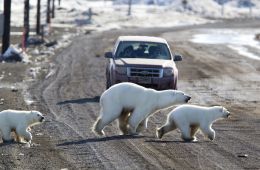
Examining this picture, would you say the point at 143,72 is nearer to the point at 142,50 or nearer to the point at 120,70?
the point at 120,70

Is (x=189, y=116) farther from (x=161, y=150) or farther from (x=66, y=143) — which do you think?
(x=66, y=143)

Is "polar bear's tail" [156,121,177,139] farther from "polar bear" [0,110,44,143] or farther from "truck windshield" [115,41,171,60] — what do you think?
"truck windshield" [115,41,171,60]

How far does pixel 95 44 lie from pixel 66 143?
1568 inches

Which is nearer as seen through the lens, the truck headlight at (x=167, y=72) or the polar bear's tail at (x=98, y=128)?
the polar bear's tail at (x=98, y=128)

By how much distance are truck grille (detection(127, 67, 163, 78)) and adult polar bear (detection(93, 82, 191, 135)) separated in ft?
22.1

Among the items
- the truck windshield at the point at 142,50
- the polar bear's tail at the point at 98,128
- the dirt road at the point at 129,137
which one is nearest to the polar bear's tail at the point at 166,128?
the dirt road at the point at 129,137

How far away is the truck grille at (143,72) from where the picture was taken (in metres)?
21.8

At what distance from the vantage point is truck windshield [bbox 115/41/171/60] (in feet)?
75.1

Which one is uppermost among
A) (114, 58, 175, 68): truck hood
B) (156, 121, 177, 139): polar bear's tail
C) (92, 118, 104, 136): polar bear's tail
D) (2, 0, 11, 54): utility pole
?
(156, 121, 177, 139): polar bear's tail

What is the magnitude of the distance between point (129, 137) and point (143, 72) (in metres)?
7.21

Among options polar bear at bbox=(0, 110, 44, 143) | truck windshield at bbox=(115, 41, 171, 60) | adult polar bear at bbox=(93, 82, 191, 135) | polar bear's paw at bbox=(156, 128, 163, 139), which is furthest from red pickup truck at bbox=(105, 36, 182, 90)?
polar bear at bbox=(0, 110, 44, 143)

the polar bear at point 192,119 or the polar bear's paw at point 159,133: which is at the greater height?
the polar bear at point 192,119

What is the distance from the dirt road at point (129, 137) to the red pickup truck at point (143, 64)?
39.5 inches

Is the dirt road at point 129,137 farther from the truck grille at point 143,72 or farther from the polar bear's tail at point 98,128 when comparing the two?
the truck grille at point 143,72
